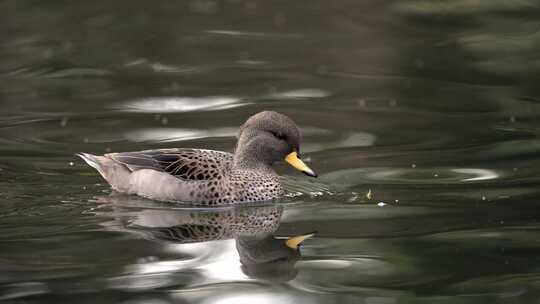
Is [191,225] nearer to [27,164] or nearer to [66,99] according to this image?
[27,164]

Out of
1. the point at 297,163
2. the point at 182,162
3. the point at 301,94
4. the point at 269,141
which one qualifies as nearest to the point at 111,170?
the point at 182,162

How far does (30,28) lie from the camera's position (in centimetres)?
1678

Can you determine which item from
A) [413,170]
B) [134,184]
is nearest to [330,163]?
[413,170]

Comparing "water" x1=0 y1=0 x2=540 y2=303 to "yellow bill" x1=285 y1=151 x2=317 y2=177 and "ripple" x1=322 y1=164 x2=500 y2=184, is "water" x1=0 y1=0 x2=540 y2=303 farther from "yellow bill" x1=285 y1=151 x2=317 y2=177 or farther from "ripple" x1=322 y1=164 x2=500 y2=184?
"yellow bill" x1=285 y1=151 x2=317 y2=177

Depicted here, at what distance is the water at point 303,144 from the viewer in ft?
25.0

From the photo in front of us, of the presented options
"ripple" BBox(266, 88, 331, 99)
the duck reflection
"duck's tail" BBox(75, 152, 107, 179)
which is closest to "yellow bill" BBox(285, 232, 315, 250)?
the duck reflection

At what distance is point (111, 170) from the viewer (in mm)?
10312

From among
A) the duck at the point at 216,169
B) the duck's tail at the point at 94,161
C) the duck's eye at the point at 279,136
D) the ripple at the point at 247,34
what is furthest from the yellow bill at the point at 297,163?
the ripple at the point at 247,34

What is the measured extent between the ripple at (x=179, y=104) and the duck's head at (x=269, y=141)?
2.59m

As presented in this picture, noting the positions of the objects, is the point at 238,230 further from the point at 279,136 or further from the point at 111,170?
the point at 111,170

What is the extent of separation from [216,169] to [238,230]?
4.11ft

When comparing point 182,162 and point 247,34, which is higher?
point 247,34

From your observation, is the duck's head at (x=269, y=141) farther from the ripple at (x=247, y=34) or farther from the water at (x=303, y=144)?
the ripple at (x=247, y=34)

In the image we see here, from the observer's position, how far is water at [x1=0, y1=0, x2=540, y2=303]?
25.0ft
